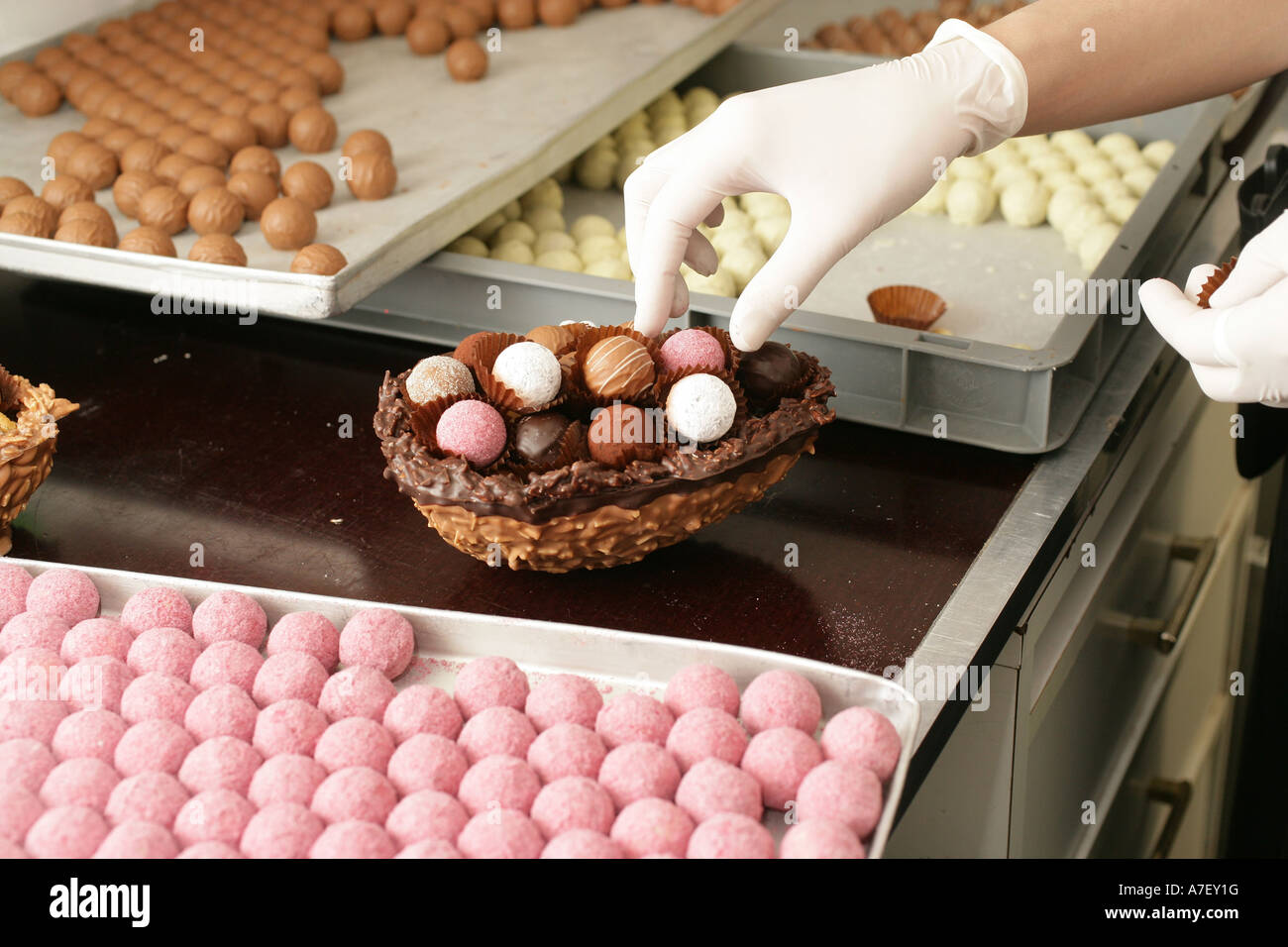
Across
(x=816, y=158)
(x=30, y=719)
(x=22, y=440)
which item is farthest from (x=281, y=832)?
(x=816, y=158)

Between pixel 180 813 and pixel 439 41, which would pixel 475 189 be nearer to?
pixel 439 41

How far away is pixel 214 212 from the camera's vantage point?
1.71 meters

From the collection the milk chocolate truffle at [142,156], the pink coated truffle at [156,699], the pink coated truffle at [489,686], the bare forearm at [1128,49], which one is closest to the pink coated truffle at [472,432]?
the pink coated truffle at [489,686]

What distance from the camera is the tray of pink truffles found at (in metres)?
0.86

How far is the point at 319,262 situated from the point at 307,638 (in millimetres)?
644

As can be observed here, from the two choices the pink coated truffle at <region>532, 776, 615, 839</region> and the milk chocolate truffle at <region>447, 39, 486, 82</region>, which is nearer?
the pink coated truffle at <region>532, 776, 615, 839</region>

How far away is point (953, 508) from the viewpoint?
1377 millimetres

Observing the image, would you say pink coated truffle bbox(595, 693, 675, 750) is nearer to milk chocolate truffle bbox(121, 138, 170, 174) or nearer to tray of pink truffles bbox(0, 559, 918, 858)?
tray of pink truffles bbox(0, 559, 918, 858)

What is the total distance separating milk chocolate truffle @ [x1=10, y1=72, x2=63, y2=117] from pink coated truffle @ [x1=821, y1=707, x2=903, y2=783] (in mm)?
1749

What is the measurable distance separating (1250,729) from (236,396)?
5.08 feet

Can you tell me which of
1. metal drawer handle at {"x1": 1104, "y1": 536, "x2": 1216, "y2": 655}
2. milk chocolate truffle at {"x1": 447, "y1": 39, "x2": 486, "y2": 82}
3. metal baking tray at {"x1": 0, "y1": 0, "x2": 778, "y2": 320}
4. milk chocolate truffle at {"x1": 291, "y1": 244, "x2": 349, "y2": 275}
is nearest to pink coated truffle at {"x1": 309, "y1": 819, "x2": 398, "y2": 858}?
metal baking tray at {"x1": 0, "y1": 0, "x2": 778, "y2": 320}

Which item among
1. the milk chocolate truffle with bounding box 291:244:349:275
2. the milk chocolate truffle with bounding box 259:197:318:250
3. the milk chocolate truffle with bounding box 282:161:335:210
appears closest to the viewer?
the milk chocolate truffle with bounding box 291:244:349:275

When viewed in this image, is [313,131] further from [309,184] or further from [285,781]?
[285,781]
